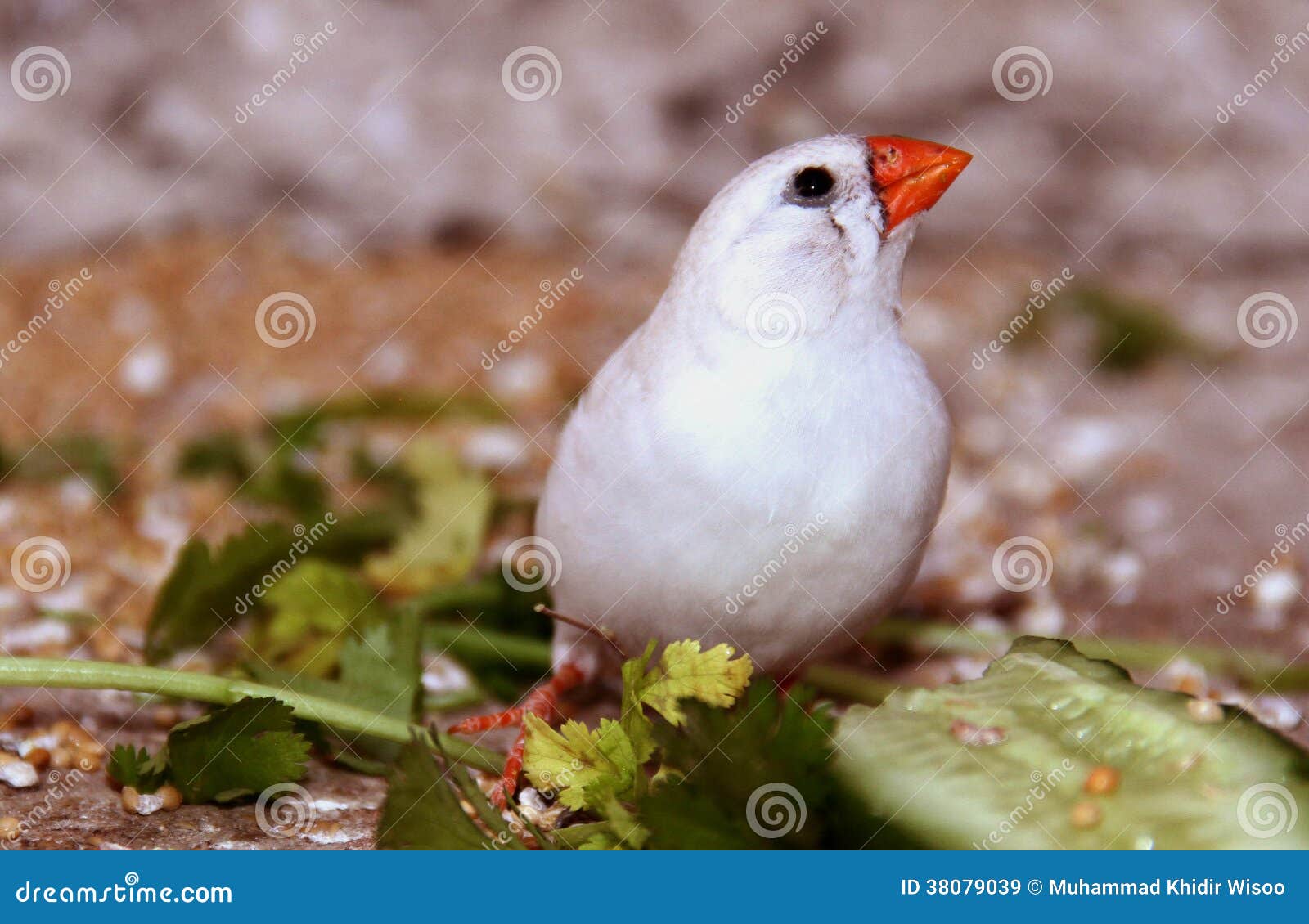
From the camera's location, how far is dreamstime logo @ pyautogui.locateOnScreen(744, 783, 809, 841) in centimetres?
197

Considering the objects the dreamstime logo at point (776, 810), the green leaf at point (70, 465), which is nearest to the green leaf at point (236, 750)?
the dreamstime logo at point (776, 810)

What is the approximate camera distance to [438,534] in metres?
3.19

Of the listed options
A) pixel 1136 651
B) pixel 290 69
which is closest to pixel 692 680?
pixel 1136 651

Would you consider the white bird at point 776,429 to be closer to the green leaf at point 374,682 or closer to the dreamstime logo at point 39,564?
the green leaf at point 374,682

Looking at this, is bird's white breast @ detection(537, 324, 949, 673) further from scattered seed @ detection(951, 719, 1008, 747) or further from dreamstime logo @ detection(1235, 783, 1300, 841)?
dreamstime logo @ detection(1235, 783, 1300, 841)

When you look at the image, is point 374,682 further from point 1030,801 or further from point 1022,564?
point 1022,564

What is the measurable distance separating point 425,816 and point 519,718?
0.58 metres

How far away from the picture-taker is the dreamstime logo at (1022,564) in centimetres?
337

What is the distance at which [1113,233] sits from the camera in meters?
4.96

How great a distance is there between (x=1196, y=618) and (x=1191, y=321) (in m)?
1.94

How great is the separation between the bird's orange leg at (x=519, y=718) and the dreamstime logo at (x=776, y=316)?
2.58ft

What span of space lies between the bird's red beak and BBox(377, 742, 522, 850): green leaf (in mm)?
1194

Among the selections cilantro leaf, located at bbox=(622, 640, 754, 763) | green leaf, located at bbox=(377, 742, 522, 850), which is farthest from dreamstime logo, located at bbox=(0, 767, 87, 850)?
cilantro leaf, located at bbox=(622, 640, 754, 763)

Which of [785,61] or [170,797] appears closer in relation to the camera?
[170,797]
